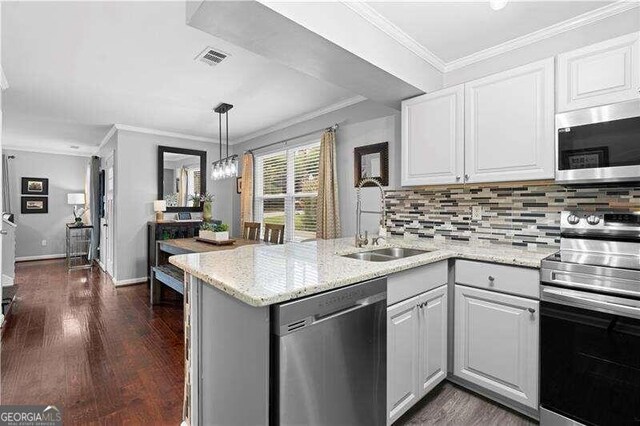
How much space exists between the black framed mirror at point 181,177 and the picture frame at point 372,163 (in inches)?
122

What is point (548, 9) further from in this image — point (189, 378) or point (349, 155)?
→ point (189, 378)

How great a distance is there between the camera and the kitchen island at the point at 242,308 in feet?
3.57

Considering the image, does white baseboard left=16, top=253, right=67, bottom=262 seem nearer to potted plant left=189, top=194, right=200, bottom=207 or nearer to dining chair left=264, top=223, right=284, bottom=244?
potted plant left=189, top=194, right=200, bottom=207

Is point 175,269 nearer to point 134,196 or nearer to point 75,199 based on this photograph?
point 134,196

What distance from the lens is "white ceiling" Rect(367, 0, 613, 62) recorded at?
6.10 feet

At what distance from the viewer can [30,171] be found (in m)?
6.73

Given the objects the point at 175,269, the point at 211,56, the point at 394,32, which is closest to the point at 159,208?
the point at 175,269

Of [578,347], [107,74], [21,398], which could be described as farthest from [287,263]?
[107,74]

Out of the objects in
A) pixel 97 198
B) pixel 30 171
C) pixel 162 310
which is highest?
pixel 30 171

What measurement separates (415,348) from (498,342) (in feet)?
1.72

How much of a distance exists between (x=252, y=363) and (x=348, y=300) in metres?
0.44

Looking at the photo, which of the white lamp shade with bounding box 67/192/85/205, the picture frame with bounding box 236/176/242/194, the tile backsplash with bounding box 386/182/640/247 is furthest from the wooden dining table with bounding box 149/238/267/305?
the white lamp shade with bounding box 67/192/85/205

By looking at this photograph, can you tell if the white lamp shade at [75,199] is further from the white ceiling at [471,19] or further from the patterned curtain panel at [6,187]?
the white ceiling at [471,19]

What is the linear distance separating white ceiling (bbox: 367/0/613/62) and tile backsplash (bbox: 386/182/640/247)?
105 centimetres
